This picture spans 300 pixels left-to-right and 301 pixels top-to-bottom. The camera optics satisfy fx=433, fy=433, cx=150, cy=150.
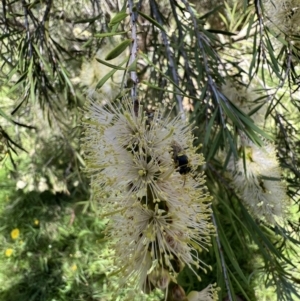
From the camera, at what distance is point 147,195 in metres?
0.57

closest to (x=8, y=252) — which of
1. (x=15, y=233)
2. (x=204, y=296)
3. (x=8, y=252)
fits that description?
(x=8, y=252)

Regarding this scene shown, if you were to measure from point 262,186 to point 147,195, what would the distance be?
0.51m

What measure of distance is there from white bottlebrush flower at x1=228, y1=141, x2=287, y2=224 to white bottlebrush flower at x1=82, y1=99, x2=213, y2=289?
0.42 m

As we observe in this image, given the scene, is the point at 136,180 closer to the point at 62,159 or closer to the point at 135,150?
the point at 135,150

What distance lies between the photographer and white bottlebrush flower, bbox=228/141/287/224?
996mm

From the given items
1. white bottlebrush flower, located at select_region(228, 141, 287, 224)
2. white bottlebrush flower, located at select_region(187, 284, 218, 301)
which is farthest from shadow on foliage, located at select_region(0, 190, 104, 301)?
white bottlebrush flower, located at select_region(187, 284, 218, 301)

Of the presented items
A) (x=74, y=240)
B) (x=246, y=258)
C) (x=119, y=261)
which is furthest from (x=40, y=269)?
(x=119, y=261)

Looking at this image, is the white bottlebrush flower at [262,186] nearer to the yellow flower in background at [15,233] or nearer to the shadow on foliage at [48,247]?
the shadow on foliage at [48,247]

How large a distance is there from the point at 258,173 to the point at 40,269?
3.88ft

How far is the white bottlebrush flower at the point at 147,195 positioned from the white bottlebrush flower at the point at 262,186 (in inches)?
16.6

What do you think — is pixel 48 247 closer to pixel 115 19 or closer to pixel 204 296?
pixel 204 296

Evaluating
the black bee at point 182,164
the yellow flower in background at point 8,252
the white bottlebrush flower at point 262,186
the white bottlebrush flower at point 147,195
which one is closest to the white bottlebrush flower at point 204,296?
the white bottlebrush flower at point 147,195

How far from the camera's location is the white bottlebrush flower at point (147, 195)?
→ 0.56 m

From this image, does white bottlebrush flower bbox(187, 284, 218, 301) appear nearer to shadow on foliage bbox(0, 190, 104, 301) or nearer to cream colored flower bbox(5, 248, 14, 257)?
shadow on foliage bbox(0, 190, 104, 301)
